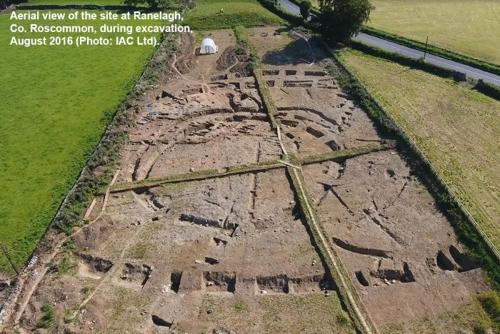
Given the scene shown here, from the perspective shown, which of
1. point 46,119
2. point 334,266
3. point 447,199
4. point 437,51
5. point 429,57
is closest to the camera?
point 334,266

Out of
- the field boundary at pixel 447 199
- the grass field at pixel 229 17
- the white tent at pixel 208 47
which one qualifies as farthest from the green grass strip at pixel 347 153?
the grass field at pixel 229 17

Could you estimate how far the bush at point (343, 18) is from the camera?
1863 inches

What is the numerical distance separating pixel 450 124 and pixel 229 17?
105 ft

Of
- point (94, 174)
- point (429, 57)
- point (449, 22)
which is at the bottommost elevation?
point (94, 174)

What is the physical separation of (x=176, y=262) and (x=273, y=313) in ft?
20.2

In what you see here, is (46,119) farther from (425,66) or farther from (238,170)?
(425,66)

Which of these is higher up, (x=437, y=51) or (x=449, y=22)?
(x=449, y=22)

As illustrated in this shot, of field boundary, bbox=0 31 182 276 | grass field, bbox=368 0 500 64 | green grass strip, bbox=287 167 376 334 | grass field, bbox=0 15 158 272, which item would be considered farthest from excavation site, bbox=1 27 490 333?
grass field, bbox=368 0 500 64

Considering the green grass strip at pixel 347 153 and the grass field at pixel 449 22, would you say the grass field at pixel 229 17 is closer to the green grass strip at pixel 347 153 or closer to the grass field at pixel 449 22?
the grass field at pixel 449 22

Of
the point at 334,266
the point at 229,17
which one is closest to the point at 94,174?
the point at 334,266

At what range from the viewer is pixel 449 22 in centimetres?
5619

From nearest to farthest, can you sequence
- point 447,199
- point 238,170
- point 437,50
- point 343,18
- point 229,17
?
point 447,199 → point 238,170 → point 343,18 → point 437,50 → point 229,17

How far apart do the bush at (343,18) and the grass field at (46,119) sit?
756 inches

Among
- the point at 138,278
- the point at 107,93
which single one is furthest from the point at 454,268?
the point at 107,93
